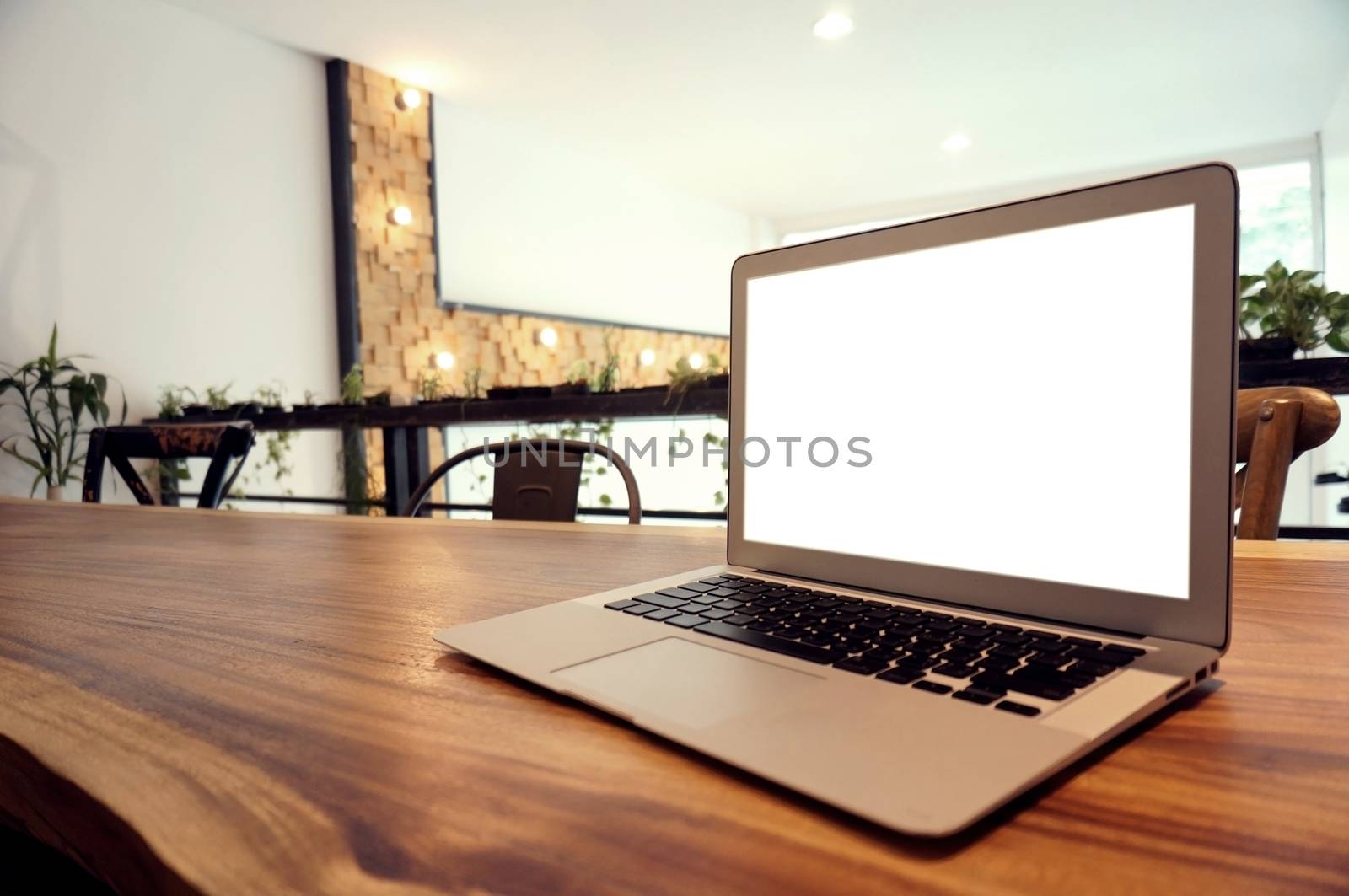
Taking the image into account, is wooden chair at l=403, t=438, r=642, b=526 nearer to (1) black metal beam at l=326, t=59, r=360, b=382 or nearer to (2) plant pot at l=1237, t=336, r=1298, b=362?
(2) plant pot at l=1237, t=336, r=1298, b=362

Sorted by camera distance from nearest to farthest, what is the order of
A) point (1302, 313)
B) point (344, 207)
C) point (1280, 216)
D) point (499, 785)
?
point (499, 785) < point (1302, 313) < point (344, 207) < point (1280, 216)

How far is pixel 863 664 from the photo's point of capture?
0.34 m

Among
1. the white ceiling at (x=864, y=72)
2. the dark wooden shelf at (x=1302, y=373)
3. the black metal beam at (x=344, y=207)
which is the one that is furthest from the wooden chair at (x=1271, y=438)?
the black metal beam at (x=344, y=207)

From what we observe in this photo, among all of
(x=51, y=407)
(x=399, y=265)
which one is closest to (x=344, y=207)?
(x=399, y=265)

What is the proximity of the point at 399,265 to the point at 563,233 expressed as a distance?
165 cm

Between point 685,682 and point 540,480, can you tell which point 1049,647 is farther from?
point 540,480

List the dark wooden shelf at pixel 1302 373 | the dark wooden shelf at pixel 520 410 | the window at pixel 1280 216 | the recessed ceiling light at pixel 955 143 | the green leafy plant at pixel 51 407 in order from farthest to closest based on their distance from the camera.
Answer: the window at pixel 1280 216, the recessed ceiling light at pixel 955 143, the green leafy plant at pixel 51 407, the dark wooden shelf at pixel 520 410, the dark wooden shelf at pixel 1302 373

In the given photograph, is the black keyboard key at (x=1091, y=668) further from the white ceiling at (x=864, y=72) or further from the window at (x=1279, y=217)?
the window at (x=1279, y=217)

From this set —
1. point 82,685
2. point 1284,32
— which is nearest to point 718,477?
point 82,685

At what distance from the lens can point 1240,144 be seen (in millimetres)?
6320

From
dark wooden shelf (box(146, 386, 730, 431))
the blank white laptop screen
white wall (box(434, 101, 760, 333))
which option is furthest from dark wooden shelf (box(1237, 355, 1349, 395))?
white wall (box(434, 101, 760, 333))

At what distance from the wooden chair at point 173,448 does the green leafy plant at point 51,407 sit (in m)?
1.81

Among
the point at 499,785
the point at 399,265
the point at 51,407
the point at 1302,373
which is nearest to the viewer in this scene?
the point at 499,785

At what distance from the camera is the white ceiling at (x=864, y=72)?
159 inches
